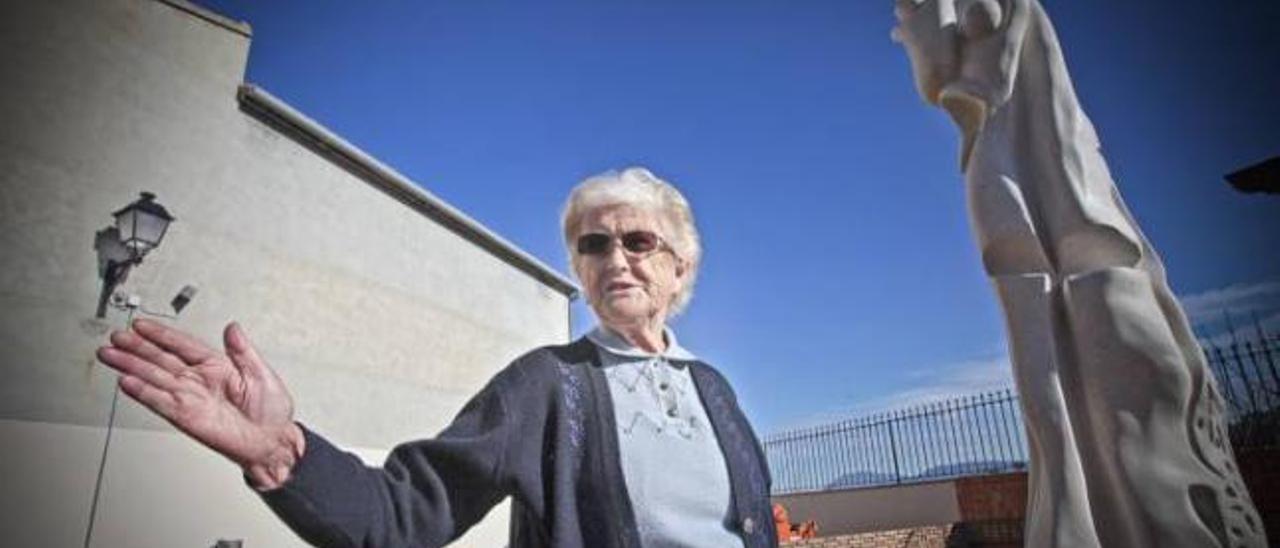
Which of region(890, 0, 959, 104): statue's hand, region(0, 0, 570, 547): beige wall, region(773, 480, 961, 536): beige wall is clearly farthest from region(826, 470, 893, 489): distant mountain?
region(890, 0, 959, 104): statue's hand

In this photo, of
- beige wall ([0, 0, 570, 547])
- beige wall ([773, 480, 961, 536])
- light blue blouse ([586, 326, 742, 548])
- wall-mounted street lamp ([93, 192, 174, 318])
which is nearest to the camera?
light blue blouse ([586, 326, 742, 548])

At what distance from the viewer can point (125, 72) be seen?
6.75 metres

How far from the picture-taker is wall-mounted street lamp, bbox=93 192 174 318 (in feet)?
16.9

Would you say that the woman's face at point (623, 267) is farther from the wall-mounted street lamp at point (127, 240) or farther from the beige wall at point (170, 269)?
the beige wall at point (170, 269)

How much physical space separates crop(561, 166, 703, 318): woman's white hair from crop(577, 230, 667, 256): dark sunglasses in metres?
0.06

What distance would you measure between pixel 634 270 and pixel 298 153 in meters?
8.70

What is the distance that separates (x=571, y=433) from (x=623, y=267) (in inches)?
21.7

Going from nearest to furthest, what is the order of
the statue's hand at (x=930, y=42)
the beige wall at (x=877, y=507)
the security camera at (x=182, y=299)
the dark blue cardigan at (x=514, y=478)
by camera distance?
the dark blue cardigan at (x=514, y=478), the statue's hand at (x=930, y=42), the security camera at (x=182, y=299), the beige wall at (x=877, y=507)

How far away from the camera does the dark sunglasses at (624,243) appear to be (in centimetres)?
184

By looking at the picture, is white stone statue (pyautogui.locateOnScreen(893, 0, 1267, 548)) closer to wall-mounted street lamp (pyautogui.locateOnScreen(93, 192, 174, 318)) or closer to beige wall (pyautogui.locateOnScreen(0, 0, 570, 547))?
wall-mounted street lamp (pyautogui.locateOnScreen(93, 192, 174, 318))

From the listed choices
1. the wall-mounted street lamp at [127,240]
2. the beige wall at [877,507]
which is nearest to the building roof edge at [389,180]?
the wall-mounted street lamp at [127,240]

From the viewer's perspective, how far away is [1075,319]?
2.09 meters

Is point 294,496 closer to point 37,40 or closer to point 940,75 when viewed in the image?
point 940,75

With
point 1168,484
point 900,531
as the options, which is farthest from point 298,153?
point 900,531
